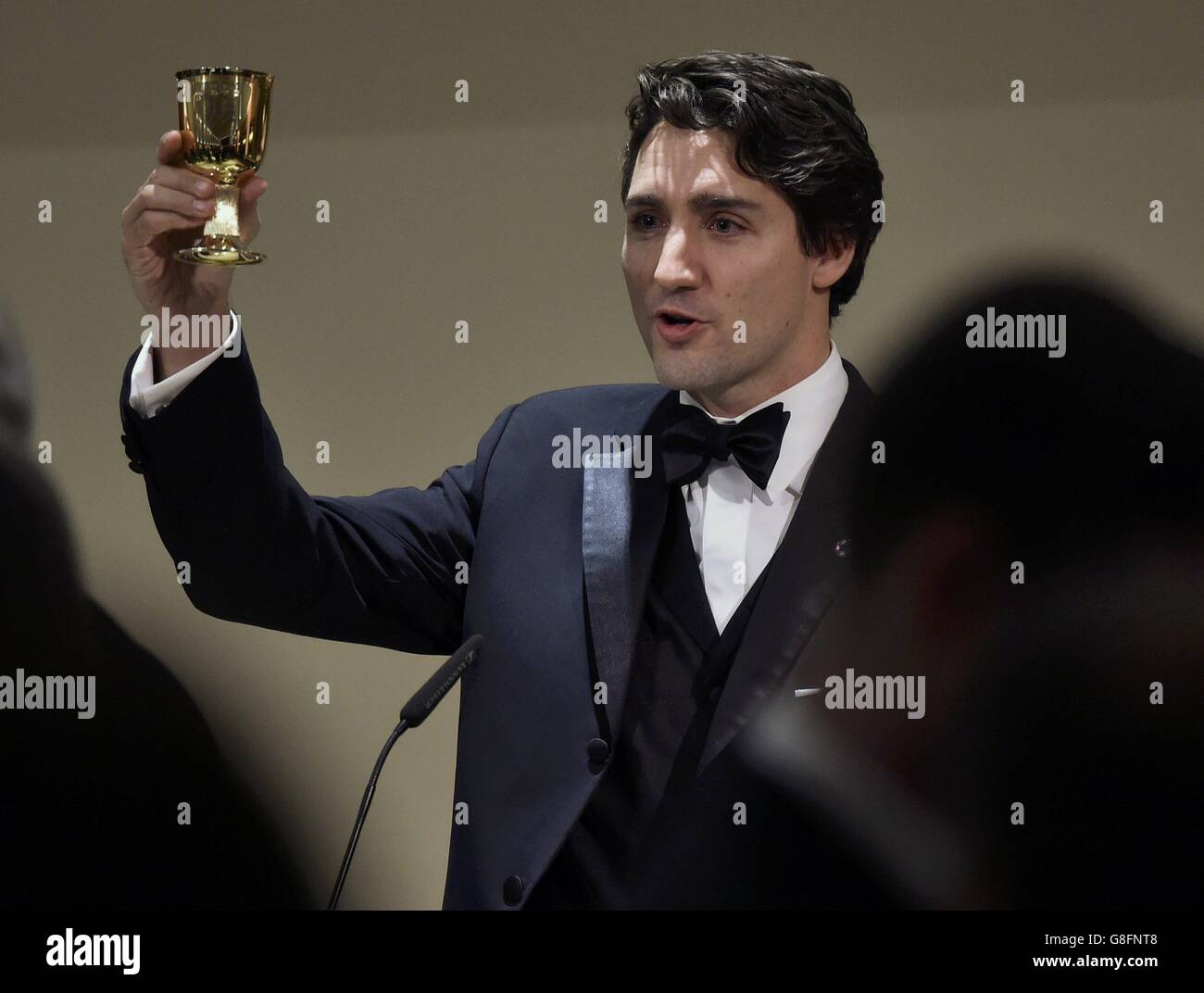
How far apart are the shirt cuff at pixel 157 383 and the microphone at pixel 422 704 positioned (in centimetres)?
53

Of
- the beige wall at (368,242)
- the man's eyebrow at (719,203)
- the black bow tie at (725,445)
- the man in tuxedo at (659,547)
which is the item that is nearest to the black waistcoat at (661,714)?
the man in tuxedo at (659,547)

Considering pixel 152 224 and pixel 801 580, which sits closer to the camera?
pixel 152 224

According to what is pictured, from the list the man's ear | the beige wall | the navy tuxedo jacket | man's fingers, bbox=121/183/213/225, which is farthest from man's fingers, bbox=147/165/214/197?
the man's ear

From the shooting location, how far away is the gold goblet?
80.3 inches

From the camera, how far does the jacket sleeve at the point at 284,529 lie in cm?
214

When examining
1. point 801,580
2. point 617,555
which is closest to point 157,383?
point 617,555

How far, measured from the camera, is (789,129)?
95.8 inches

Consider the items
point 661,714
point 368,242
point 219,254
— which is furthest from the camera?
point 368,242

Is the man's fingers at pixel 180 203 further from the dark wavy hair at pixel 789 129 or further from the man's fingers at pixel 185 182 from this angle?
the dark wavy hair at pixel 789 129

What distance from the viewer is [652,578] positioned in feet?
7.80

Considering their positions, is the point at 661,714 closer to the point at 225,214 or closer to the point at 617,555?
the point at 617,555

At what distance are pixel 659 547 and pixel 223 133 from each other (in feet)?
2.88

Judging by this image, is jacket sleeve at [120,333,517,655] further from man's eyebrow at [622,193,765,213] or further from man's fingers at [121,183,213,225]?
man's eyebrow at [622,193,765,213]
